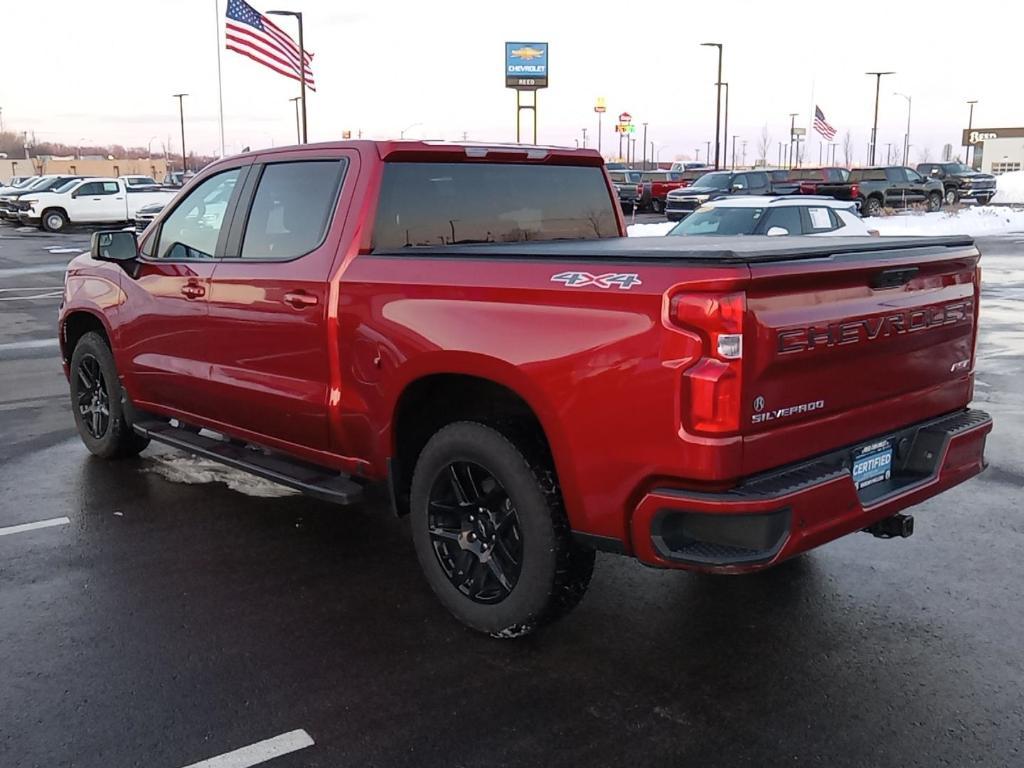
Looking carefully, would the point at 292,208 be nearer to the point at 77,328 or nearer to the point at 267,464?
the point at 267,464

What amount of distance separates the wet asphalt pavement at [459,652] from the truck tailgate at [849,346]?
0.92 meters

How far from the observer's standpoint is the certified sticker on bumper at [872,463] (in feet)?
12.0

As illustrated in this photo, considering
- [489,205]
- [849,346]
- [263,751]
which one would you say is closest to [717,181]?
[489,205]

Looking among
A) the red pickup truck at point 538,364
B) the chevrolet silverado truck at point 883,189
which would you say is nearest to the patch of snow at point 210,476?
the red pickup truck at point 538,364

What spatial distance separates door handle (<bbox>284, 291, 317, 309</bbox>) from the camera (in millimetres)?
4539

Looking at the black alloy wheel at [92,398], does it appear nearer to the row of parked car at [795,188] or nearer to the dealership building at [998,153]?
the row of parked car at [795,188]

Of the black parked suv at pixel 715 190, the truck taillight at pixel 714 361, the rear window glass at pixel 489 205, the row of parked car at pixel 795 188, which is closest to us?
the truck taillight at pixel 714 361

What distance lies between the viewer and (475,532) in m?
4.06

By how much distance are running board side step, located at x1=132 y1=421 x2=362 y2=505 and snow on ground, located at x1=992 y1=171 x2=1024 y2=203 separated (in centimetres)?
6155

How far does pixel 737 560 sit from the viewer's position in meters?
3.20

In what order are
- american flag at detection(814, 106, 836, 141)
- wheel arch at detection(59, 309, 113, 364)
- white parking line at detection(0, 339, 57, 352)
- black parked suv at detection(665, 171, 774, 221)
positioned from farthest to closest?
american flag at detection(814, 106, 836, 141)
black parked suv at detection(665, 171, 774, 221)
white parking line at detection(0, 339, 57, 352)
wheel arch at detection(59, 309, 113, 364)

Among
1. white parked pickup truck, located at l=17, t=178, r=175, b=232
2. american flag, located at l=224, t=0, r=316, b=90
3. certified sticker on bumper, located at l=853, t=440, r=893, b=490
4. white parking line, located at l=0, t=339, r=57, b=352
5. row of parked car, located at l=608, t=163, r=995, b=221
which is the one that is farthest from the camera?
white parked pickup truck, located at l=17, t=178, r=175, b=232

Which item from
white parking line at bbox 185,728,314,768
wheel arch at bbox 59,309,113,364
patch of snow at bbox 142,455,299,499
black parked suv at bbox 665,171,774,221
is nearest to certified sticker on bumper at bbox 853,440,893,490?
white parking line at bbox 185,728,314,768

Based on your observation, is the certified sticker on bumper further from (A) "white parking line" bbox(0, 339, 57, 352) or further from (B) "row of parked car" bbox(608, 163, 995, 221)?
(B) "row of parked car" bbox(608, 163, 995, 221)
